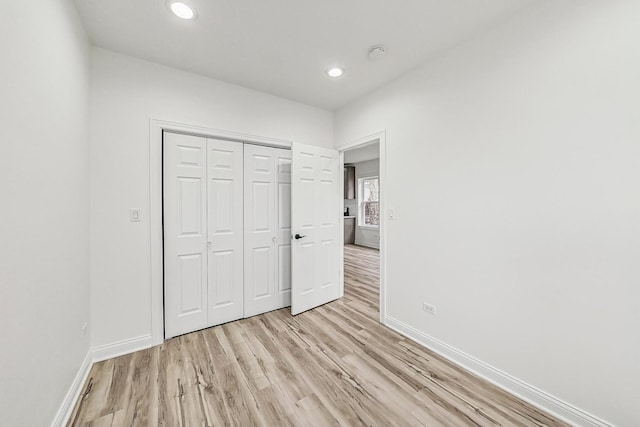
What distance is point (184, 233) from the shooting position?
2438 mm

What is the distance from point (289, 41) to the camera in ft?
6.54

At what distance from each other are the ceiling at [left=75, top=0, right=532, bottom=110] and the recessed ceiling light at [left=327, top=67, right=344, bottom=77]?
6cm

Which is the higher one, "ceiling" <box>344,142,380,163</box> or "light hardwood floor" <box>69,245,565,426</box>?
"ceiling" <box>344,142,380,163</box>

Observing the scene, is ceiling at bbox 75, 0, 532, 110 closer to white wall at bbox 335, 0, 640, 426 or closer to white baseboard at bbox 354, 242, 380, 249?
white wall at bbox 335, 0, 640, 426

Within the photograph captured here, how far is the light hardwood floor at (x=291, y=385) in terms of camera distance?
59.3 inches

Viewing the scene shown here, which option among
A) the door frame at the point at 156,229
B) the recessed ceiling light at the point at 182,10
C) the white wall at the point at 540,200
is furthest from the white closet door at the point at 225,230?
the white wall at the point at 540,200

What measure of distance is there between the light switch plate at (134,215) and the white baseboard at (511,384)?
108 inches

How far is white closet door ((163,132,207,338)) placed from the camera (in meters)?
2.36

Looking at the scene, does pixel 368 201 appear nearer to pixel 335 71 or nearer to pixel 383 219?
pixel 383 219

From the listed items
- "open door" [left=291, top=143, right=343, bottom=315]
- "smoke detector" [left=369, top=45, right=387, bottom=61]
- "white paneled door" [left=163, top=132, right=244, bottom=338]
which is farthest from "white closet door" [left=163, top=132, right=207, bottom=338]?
"smoke detector" [left=369, top=45, right=387, bottom=61]

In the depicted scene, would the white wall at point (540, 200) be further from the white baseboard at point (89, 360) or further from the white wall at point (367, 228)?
the white wall at point (367, 228)

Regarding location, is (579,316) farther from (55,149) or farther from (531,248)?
(55,149)

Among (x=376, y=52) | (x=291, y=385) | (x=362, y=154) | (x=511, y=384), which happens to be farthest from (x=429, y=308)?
(x=362, y=154)

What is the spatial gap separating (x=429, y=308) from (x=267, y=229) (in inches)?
75.0
